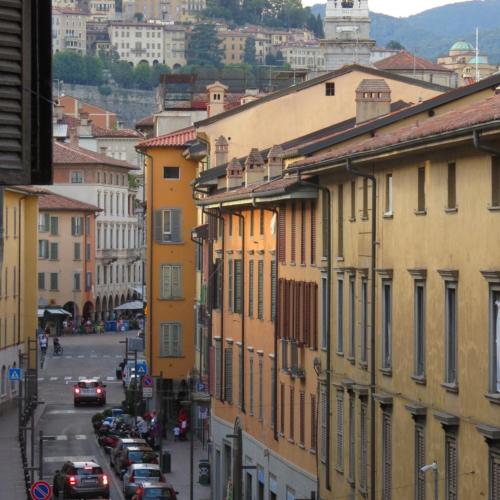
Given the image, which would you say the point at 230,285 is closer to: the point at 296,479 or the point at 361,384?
the point at 296,479

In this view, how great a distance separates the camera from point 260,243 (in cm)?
4188

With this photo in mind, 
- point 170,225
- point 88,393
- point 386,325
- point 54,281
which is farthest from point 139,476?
point 54,281

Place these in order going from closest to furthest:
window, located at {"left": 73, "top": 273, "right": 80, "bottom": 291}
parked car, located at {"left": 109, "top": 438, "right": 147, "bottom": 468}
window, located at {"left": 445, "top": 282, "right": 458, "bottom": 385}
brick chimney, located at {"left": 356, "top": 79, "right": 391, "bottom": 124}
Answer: window, located at {"left": 445, "top": 282, "right": 458, "bottom": 385}, brick chimney, located at {"left": 356, "top": 79, "right": 391, "bottom": 124}, parked car, located at {"left": 109, "top": 438, "right": 147, "bottom": 468}, window, located at {"left": 73, "top": 273, "right": 80, "bottom": 291}

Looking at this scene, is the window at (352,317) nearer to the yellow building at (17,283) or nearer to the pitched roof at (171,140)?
the pitched roof at (171,140)

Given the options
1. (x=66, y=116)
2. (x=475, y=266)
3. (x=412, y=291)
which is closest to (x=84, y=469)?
(x=412, y=291)

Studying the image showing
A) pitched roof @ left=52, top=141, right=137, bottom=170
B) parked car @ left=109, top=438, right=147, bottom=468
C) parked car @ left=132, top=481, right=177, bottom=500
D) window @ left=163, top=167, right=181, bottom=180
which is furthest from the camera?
pitched roof @ left=52, top=141, right=137, bottom=170

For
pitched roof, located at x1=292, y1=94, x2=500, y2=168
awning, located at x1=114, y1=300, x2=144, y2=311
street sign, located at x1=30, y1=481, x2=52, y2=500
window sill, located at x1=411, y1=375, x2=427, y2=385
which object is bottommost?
street sign, located at x1=30, y1=481, x2=52, y2=500

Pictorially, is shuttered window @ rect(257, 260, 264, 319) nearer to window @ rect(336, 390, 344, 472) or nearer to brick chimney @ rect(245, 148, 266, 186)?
brick chimney @ rect(245, 148, 266, 186)

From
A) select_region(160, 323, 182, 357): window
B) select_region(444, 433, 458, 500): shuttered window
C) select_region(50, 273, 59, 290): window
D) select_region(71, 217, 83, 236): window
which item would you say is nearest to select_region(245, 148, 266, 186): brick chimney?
select_region(444, 433, 458, 500): shuttered window

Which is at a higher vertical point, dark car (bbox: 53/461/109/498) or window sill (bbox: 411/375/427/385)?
window sill (bbox: 411/375/427/385)

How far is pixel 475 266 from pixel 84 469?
2658 centimetres

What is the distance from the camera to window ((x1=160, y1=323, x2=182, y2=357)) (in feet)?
227

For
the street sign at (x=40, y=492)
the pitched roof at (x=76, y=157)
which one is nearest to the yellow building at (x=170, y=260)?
Answer: the street sign at (x=40, y=492)

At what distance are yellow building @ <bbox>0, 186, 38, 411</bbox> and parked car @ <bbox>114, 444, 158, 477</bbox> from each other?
18217 millimetres
